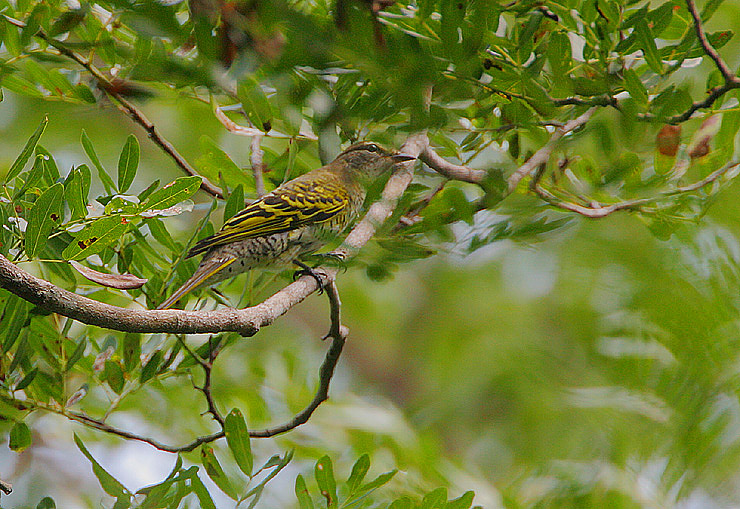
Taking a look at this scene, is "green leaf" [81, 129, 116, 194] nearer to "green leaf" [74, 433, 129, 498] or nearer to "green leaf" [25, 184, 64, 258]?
"green leaf" [25, 184, 64, 258]

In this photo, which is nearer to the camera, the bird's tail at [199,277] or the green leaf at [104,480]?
the green leaf at [104,480]

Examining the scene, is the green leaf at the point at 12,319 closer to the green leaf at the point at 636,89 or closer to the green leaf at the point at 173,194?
the green leaf at the point at 173,194

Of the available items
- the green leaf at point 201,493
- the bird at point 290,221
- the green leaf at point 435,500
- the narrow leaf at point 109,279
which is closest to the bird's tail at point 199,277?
the bird at point 290,221

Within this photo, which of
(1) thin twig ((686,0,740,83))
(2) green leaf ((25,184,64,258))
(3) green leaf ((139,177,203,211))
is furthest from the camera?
(3) green leaf ((139,177,203,211))

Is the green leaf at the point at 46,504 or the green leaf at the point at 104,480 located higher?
the green leaf at the point at 104,480

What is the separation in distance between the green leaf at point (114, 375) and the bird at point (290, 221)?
17 cm

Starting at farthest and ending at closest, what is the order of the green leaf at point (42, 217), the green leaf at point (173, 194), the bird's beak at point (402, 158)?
1. the bird's beak at point (402, 158)
2. the green leaf at point (173, 194)
3. the green leaf at point (42, 217)

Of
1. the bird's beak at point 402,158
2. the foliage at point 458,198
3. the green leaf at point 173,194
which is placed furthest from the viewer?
the bird's beak at point 402,158

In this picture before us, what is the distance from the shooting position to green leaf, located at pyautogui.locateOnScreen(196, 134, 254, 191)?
2029mm

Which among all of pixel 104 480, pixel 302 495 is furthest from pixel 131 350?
pixel 302 495

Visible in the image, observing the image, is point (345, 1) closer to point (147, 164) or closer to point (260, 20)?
point (260, 20)

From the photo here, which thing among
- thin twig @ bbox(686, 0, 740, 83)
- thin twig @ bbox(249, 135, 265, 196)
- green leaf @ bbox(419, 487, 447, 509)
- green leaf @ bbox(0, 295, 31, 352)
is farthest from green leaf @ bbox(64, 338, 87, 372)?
thin twig @ bbox(686, 0, 740, 83)

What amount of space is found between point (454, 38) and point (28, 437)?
1352 mm

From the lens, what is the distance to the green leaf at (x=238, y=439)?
1.51 meters
